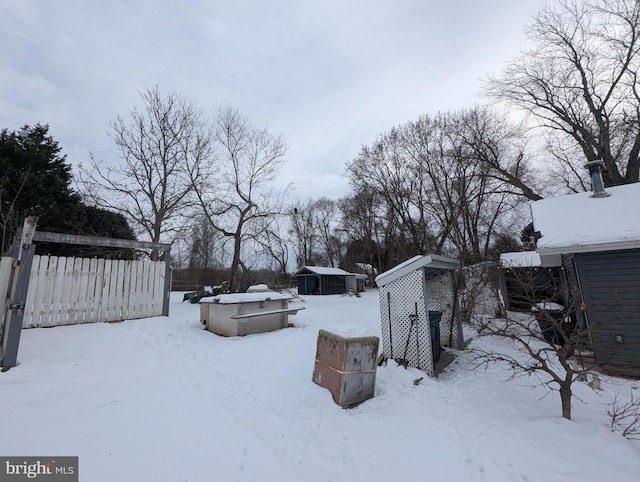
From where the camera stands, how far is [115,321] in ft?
25.3

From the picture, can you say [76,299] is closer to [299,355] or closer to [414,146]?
[299,355]

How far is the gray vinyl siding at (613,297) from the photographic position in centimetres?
525

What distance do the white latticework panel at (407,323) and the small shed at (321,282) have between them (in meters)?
19.9

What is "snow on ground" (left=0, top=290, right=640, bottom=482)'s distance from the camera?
95.9 inches

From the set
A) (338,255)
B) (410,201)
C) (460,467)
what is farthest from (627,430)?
(338,255)

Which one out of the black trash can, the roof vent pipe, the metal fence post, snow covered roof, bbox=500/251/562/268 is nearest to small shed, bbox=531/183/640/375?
the roof vent pipe

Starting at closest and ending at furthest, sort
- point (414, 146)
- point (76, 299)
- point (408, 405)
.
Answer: point (408, 405) → point (76, 299) → point (414, 146)

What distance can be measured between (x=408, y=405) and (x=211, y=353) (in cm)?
392

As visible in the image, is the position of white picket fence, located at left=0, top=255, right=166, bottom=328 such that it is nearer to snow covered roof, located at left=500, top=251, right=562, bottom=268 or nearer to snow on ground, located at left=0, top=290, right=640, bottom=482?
snow on ground, located at left=0, top=290, right=640, bottom=482

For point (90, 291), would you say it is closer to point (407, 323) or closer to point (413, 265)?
point (407, 323)

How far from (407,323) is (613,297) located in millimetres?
4157

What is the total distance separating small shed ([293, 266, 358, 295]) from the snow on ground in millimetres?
20554

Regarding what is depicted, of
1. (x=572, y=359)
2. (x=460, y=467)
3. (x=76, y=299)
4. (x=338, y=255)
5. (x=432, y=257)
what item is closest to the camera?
(x=460, y=467)

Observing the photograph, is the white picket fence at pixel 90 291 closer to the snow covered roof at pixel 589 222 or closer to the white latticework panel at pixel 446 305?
the white latticework panel at pixel 446 305
